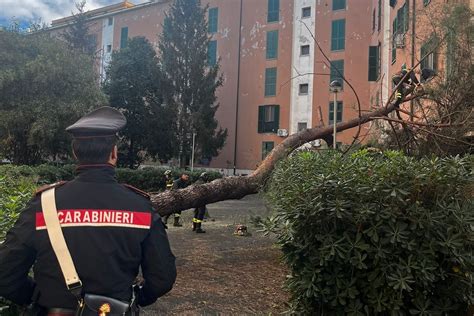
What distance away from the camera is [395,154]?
4273mm

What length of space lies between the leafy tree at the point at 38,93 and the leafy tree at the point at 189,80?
8.81 m

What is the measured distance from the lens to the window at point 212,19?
35938mm

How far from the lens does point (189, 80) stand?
3244cm

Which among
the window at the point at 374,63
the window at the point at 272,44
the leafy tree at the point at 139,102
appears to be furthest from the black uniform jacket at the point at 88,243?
the window at the point at 272,44

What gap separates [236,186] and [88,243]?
20.9ft

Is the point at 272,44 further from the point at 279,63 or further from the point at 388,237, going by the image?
the point at 388,237

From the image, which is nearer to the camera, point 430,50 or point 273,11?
point 430,50

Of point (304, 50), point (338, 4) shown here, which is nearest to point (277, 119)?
point (304, 50)

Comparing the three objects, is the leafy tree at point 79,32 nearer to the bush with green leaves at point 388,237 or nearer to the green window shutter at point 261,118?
the green window shutter at point 261,118

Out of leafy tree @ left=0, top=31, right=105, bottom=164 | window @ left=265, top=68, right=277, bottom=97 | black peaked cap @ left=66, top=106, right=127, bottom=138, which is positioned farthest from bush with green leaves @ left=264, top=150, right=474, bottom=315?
window @ left=265, top=68, right=277, bottom=97

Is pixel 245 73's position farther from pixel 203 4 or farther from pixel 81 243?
pixel 81 243

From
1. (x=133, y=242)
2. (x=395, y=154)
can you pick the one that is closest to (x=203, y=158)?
(x=395, y=154)

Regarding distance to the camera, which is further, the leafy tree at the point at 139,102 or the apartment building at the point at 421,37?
the leafy tree at the point at 139,102

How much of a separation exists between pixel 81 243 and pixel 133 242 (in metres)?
0.22
